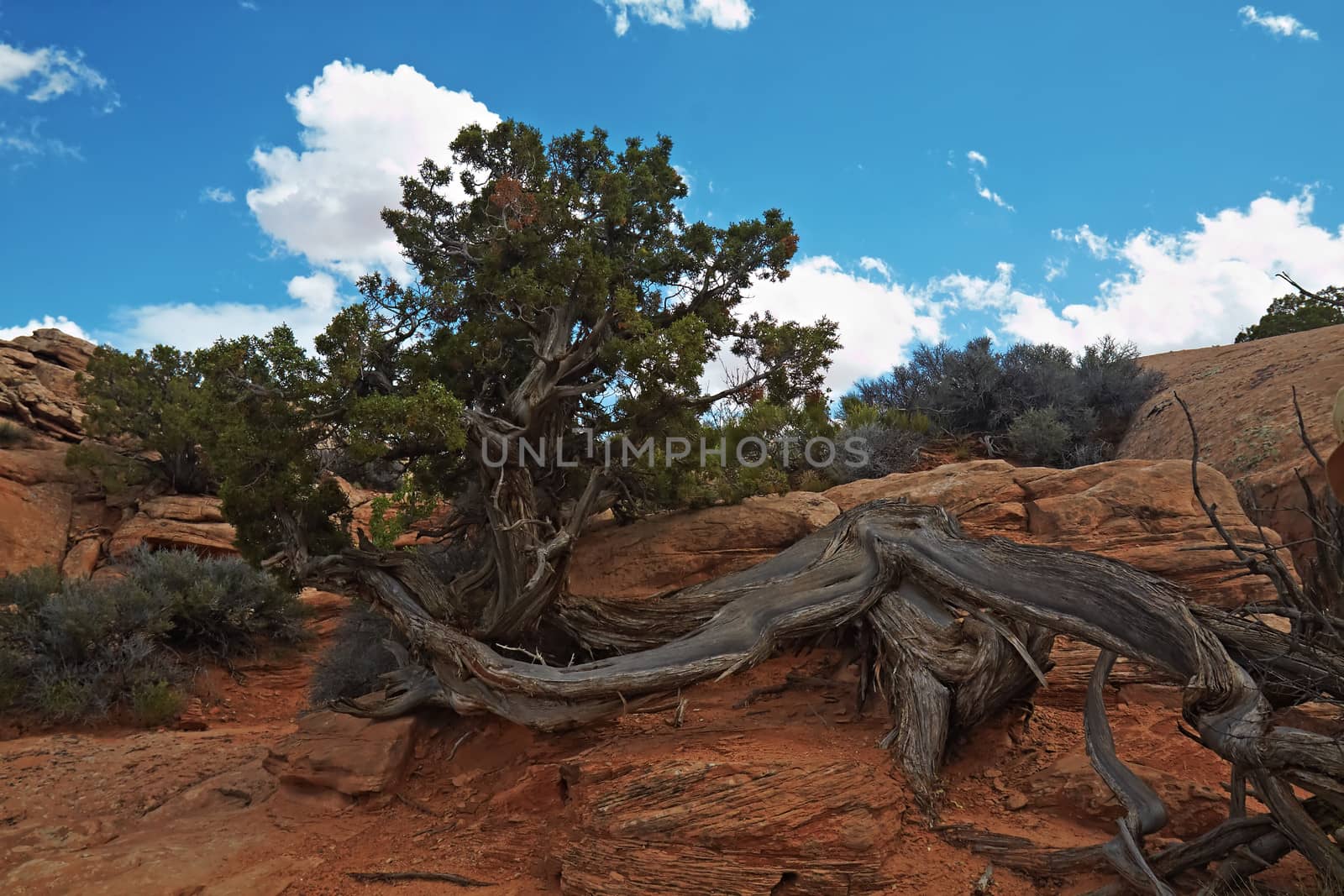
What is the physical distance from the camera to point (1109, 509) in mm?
8922

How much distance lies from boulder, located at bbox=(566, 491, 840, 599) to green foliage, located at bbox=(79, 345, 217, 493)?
12341mm

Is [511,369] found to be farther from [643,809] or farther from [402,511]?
[643,809]

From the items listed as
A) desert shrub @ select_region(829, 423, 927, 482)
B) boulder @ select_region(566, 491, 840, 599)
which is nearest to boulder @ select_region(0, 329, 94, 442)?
boulder @ select_region(566, 491, 840, 599)

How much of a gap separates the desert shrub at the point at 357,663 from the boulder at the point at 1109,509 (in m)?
6.18

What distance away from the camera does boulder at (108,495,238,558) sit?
16.3m

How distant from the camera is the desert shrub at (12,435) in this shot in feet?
60.8

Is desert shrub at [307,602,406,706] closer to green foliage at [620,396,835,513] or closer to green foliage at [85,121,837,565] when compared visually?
green foliage at [85,121,837,565]

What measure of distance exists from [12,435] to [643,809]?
20259 millimetres

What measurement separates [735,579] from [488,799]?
2.93 m

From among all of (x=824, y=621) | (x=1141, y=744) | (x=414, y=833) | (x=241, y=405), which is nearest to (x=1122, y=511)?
(x=1141, y=744)

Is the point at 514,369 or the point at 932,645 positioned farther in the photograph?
the point at 514,369

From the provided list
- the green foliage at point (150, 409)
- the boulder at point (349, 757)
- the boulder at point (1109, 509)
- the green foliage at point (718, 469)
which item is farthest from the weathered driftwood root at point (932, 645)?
the green foliage at point (150, 409)

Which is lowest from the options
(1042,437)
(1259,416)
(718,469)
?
(718,469)

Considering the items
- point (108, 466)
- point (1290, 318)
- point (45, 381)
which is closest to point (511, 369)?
point (108, 466)
